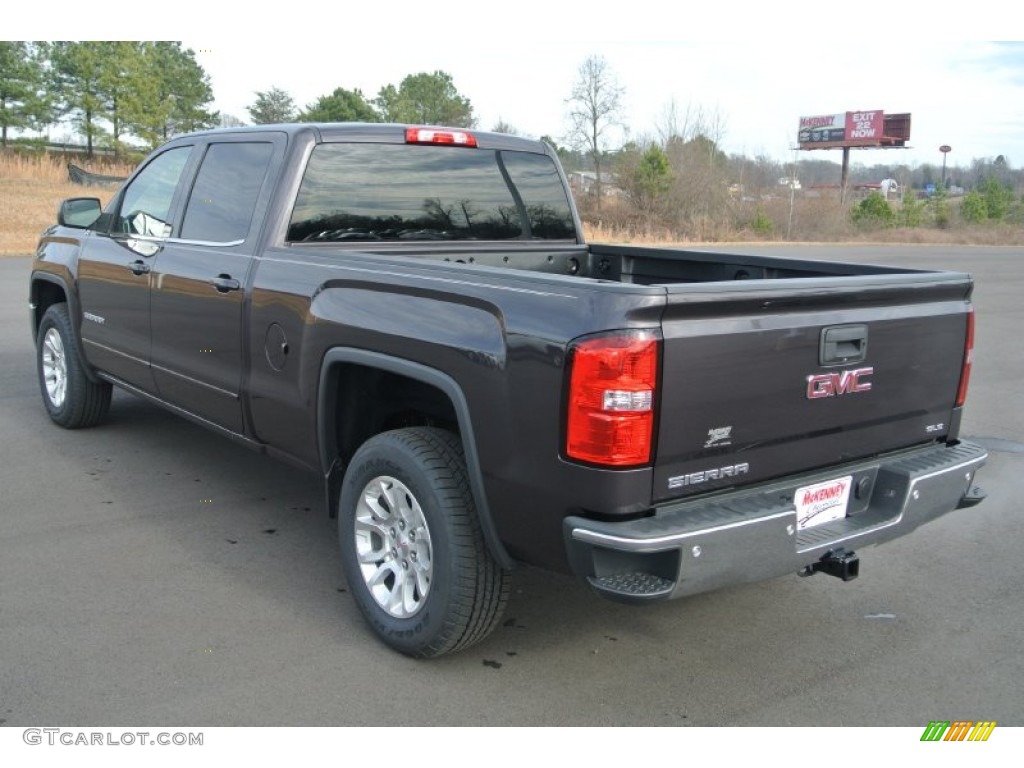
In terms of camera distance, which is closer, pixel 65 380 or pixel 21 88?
pixel 65 380

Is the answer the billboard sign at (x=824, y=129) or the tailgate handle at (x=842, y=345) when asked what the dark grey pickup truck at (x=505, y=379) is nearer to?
the tailgate handle at (x=842, y=345)

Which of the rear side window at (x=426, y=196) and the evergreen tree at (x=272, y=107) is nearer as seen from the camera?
the rear side window at (x=426, y=196)

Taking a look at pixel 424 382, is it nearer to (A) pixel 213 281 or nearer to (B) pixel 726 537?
(B) pixel 726 537

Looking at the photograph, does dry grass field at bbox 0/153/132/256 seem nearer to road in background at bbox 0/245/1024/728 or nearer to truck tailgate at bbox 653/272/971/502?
road in background at bbox 0/245/1024/728

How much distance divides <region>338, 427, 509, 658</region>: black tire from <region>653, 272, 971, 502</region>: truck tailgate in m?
0.76

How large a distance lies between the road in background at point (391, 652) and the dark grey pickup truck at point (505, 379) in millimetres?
326

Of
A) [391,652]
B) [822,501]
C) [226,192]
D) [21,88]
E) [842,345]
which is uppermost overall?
[21,88]

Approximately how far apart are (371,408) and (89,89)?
49.0 m

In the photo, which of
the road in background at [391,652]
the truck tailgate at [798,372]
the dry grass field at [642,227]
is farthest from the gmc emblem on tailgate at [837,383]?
the dry grass field at [642,227]

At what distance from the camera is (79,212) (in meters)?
6.19

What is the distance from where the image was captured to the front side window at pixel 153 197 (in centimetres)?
537
